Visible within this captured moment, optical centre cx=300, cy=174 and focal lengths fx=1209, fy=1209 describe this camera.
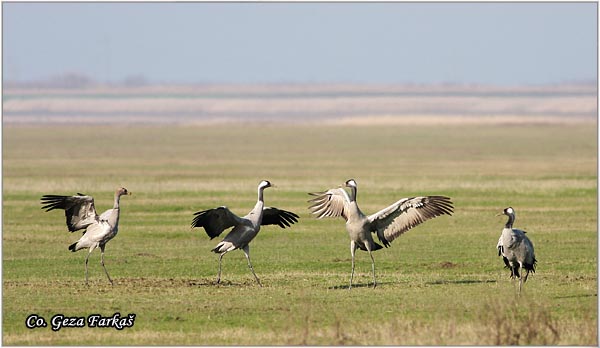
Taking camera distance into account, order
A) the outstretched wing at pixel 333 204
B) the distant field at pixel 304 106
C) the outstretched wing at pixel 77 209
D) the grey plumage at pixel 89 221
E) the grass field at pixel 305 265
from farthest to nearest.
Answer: the distant field at pixel 304 106
the outstretched wing at pixel 333 204
the grey plumage at pixel 89 221
the outstretched wing at pixel 77 209
the grass field at pixel 305 265

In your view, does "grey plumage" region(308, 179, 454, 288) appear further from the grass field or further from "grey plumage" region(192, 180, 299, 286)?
"grey plumage" region(192, 180, 299, 286)

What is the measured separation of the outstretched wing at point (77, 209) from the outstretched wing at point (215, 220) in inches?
70.3

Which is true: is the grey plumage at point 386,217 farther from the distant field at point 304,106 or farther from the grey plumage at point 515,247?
the distant field at point 304,106

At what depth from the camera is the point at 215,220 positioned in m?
17.6

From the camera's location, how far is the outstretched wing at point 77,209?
59.3ft

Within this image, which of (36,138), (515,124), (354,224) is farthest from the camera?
(515,124)

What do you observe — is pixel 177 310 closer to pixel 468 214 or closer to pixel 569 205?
pixel 468 214

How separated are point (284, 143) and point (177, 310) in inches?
2746

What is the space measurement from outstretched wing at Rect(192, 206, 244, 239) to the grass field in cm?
88

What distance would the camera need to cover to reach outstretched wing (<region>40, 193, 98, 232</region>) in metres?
18.1

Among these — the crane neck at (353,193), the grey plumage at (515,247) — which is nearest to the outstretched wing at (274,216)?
the crane neck at (353,193)

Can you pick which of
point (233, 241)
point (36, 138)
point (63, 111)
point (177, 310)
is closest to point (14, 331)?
point (177, 310)

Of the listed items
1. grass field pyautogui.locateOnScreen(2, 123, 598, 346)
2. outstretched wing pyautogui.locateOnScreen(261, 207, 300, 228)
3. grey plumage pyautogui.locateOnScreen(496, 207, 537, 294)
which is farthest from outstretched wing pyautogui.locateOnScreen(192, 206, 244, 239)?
grey plumage pyautogui.locateOnScreen(496, 207, 537, 294)

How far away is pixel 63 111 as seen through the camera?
6299 inches
